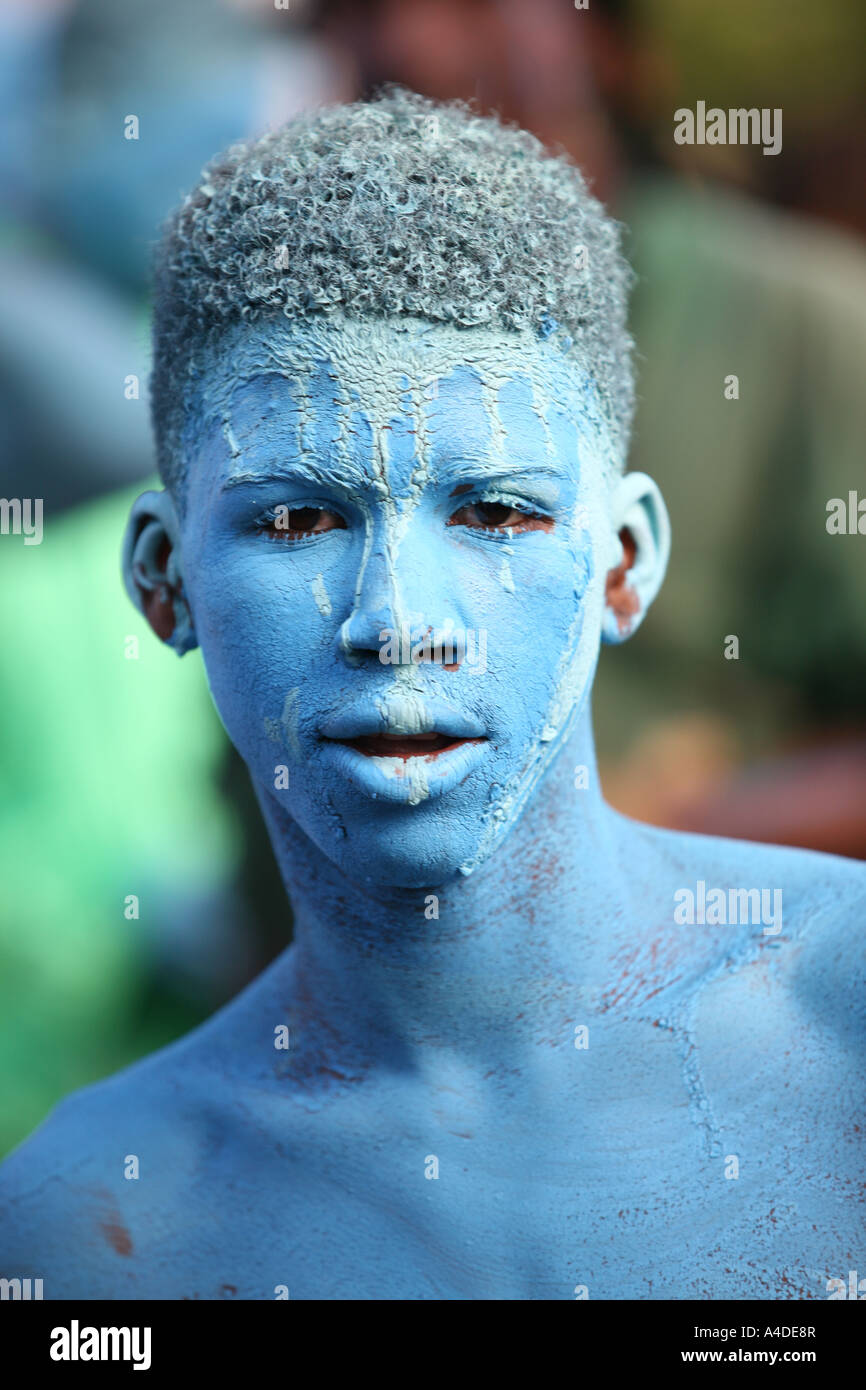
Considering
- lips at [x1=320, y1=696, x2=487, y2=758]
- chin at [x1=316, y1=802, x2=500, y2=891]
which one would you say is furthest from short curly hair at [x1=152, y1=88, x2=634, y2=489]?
chin at [x1=316, y1=802, x2=500, y2=891]

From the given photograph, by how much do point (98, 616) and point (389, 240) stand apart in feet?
8.92

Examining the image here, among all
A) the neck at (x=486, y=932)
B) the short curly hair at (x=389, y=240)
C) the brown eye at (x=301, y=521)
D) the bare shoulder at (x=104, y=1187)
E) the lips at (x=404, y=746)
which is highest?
the short curly hair at (x=389, y=240)

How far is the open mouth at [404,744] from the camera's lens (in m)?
1.78

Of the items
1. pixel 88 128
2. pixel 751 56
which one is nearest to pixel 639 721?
pixel 751 56

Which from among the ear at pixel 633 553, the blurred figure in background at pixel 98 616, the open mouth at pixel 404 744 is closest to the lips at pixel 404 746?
the open mouth at pixel 404 744

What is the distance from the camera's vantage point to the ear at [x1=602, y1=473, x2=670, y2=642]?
2072mm

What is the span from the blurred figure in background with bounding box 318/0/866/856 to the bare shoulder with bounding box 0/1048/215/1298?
2.34 meters

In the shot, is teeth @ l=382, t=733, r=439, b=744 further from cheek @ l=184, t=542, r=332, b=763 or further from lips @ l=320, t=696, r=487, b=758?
cheek @ l=184, t=542, r=332, b=763

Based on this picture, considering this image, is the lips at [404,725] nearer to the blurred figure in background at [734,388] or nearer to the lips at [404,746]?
the lips at [404,746]

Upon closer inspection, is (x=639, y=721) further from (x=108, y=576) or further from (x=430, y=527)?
(x=430, y=527)

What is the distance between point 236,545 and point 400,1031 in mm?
668

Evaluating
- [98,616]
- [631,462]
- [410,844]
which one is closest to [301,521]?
[410,844]

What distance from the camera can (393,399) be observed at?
5.82 ft

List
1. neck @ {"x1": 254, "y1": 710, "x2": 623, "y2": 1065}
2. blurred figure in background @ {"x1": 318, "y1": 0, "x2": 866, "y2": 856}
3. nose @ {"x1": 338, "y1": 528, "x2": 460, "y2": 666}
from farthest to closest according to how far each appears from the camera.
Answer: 1. blurred figure in background @ {"x1": 318, "y1": 0, "x2": 866, "y2": 856}
2. neck @ {"x1": 254, "y1": 710, "x2": 623, "y2": 1065}
3. nose @ {"x1": 338, "y1": 528, "x2": 460, "y2": 666}
